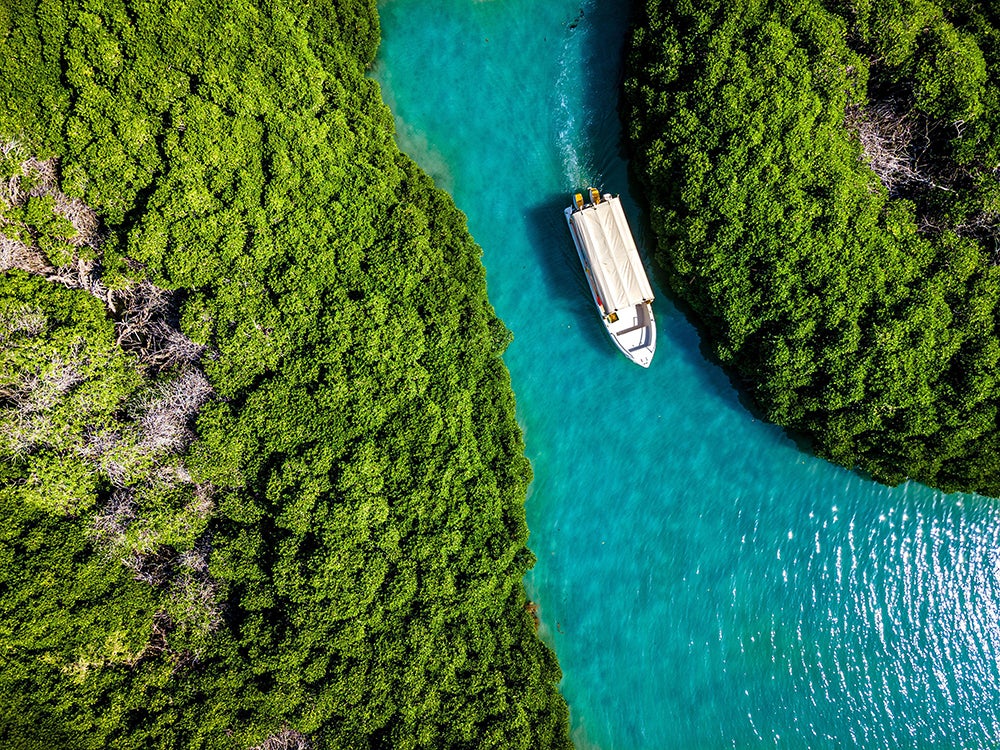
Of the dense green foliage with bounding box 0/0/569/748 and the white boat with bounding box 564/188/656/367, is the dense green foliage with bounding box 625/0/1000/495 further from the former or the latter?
the dense green foliage with bounding box 0/0/569/748

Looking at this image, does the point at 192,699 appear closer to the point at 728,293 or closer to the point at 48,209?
the point at 48,209

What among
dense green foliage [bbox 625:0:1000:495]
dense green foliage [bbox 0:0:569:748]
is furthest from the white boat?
dense green foliage [bbox 0:0:569:748]

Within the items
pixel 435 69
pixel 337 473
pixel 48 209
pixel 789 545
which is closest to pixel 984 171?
pixel 789 545

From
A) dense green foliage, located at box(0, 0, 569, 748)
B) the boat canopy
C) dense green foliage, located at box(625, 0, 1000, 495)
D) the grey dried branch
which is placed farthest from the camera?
the boat canopy

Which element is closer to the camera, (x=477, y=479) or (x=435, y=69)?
(x=477, y=479)

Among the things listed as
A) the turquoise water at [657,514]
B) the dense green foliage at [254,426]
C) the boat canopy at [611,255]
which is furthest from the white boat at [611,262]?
the dense green foliage at [254,426]

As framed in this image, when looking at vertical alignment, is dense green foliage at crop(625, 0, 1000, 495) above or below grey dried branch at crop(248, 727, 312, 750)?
above

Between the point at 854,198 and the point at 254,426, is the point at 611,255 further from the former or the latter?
the point at 254,426
